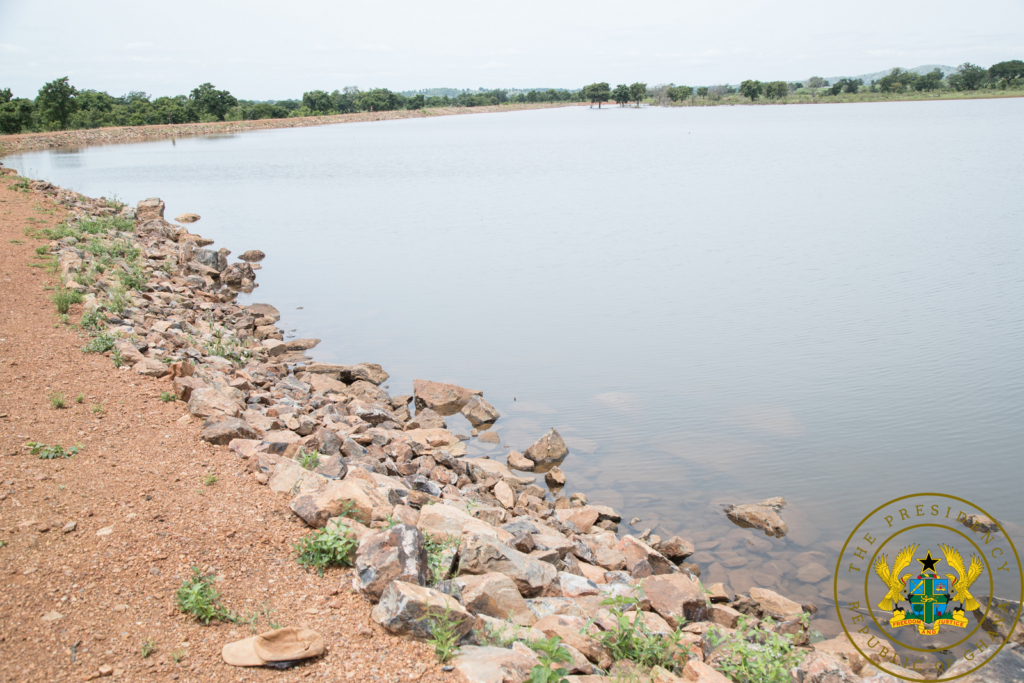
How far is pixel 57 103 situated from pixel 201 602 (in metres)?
93.1

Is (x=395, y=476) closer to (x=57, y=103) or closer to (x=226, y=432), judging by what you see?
(x=226, y=432)

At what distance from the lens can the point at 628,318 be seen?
16891 millimetres

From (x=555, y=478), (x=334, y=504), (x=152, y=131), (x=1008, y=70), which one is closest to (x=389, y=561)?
(x=334, y=504)

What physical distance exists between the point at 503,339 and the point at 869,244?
13866mm

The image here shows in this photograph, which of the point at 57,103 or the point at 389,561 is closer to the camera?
the point at 389,561

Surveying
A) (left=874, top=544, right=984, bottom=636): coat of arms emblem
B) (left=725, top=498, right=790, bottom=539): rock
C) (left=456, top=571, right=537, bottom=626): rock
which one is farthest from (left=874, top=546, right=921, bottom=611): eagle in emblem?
(left=456, top=571, right=537, bottom=626): rock

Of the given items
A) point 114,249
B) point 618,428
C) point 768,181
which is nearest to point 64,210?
point 114,249

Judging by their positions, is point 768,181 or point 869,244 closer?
point 869,244

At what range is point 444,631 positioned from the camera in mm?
4656

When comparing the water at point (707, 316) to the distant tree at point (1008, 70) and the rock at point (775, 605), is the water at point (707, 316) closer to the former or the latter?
the rock at point (775, 605)

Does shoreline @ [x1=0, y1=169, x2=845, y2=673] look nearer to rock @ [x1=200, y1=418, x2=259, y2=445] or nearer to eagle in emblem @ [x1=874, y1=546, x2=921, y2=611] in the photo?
rock @ [x1=200, y1=418, x2=259, y2=445]

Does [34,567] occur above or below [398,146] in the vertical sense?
below

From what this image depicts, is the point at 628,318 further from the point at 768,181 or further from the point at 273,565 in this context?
the point at 768,181

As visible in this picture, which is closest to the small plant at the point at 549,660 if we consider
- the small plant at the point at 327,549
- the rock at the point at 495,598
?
the rock at the point at 495,598
